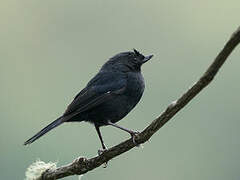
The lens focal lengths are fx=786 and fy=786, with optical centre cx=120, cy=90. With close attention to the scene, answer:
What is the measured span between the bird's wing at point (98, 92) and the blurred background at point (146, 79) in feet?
19.7

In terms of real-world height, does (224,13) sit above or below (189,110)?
above

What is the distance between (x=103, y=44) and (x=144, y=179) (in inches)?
192

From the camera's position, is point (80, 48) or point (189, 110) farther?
point (80, 48)

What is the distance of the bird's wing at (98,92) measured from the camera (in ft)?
23.6

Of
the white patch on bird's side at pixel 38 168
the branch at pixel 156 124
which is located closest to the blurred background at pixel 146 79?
the white patch on bird's side at pixel 38 168

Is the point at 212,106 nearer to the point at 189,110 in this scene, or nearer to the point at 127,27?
the point at 189,110

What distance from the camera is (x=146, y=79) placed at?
19266 mm

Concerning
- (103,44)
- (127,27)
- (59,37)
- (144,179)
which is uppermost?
(59,37)

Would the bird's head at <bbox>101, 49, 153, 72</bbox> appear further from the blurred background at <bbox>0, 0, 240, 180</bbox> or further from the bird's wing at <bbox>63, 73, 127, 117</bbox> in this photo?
the blurred background at <bbox>0, 0, 240, 180</bbox>

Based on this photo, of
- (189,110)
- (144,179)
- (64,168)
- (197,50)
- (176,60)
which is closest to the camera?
(64,168)

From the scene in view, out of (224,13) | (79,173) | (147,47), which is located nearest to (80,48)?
(147,47)

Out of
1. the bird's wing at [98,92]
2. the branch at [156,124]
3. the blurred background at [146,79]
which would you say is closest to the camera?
the branch at [156,124]

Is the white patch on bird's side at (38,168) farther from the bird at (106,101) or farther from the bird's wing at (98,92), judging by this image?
the bird's wing at (98,92)

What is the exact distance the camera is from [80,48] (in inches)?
882
